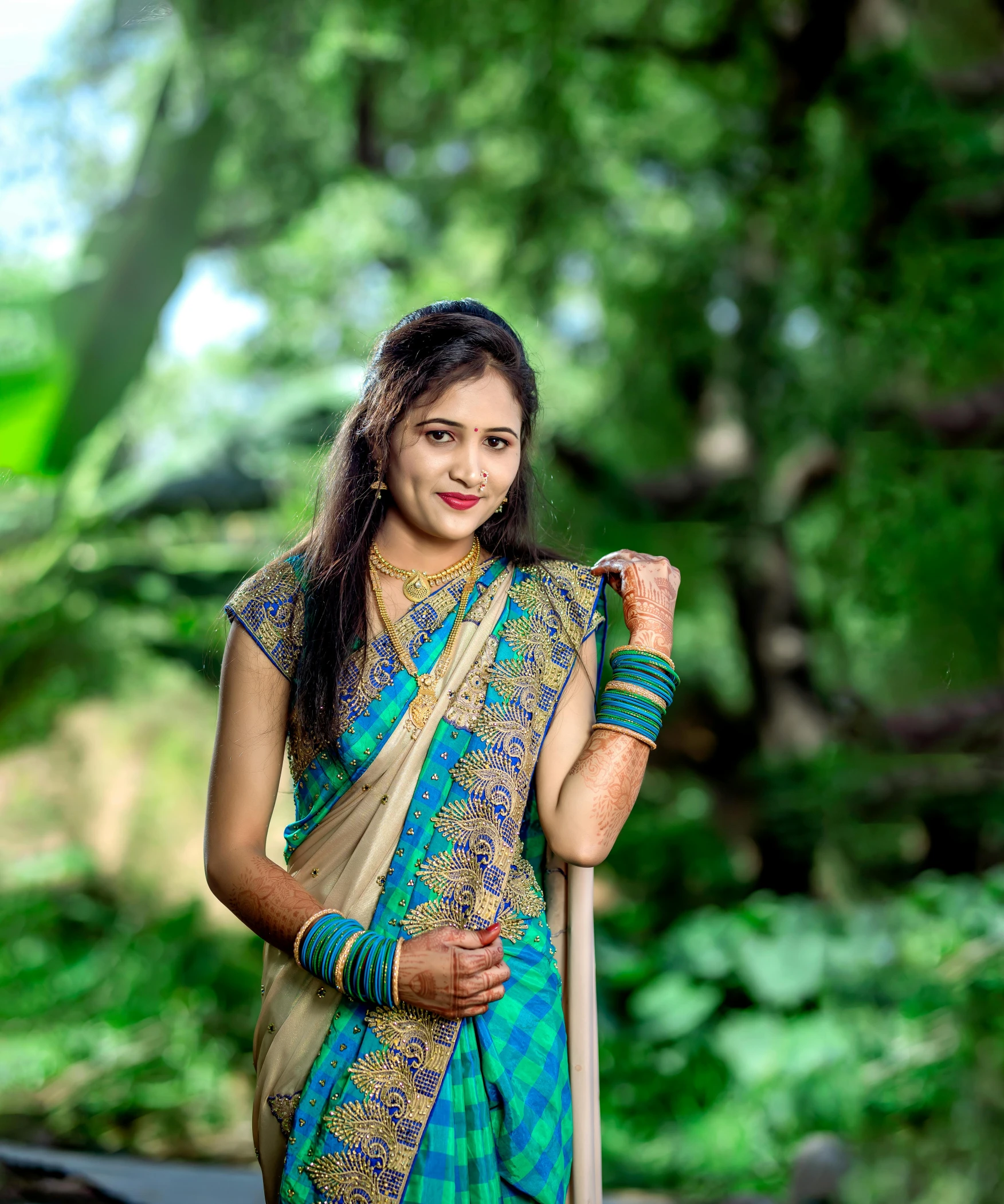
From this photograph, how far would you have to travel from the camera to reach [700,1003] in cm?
467

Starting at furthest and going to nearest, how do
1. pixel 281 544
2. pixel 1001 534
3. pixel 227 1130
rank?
pixel 1001 534 → pixel 227 1130 → pixel 281 544

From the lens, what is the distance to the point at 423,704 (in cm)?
139

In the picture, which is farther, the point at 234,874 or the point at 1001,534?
the point at 1001,534

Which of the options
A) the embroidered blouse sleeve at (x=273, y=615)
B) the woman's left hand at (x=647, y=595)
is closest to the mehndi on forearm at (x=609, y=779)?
the woman's left hand at (x=647, y=595)

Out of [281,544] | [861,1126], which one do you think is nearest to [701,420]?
[861,1126]

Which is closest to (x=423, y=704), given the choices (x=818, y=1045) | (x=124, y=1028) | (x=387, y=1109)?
(x=387, y=1109)

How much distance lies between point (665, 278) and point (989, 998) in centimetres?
365

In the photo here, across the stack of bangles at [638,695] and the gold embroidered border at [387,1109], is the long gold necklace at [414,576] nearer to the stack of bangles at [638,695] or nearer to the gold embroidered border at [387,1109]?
the stack of bangles at [638,695]

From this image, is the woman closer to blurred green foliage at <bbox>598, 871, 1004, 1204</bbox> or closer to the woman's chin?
the woman's chin

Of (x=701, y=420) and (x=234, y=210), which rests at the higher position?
(x=234, y=210)

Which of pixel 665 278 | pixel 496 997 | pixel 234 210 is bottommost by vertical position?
pixel 496 997

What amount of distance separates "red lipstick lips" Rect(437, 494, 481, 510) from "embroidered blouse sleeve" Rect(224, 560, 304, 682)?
219 millimetres

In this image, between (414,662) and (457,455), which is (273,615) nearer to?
(414,662)

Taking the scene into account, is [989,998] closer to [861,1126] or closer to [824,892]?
[861,1126]
